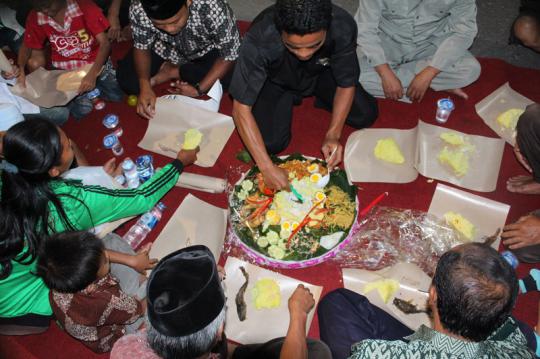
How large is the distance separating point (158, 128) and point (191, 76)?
52 centimetres

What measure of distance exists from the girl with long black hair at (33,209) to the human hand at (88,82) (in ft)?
3.46

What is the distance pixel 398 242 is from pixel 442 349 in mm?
1102

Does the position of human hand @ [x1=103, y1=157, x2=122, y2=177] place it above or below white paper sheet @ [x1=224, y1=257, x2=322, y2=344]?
above

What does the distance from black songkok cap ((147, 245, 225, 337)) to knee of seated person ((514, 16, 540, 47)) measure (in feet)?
10.1

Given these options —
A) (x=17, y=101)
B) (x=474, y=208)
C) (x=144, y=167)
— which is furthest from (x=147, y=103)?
(x=474, y=208)

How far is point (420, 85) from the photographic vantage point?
115 inches

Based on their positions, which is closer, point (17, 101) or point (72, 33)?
point (17, 101)

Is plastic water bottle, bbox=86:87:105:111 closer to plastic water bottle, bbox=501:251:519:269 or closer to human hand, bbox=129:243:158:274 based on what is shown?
human hand, bbox=129:243:158:274

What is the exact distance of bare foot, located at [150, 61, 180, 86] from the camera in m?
3.31

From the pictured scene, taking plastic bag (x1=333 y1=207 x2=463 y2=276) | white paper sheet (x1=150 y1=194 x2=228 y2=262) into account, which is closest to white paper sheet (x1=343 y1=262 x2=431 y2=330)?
plastic bag (x1=333 y1=207 x2=463 y2=276)

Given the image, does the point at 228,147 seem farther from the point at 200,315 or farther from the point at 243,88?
the point at 200,315

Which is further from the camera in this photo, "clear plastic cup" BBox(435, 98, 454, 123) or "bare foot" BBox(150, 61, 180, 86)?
"bare foot" BBox(150, 61, 180, 86)

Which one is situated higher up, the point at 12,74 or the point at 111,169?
the point at 12,74

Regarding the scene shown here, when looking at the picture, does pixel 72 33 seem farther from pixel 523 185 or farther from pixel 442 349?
pixel 523 185
